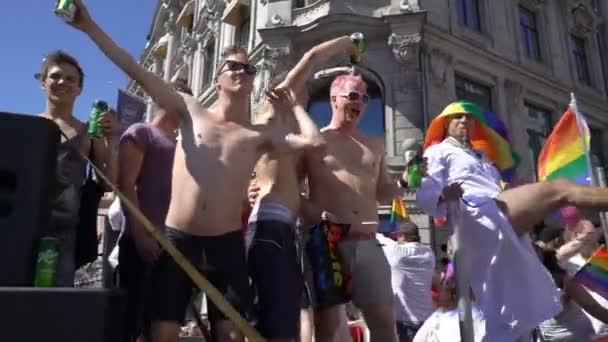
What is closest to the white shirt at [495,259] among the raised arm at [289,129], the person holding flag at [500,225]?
→ the person holding flag at [500,225]

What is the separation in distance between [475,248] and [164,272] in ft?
7.28

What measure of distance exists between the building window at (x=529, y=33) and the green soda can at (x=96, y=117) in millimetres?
16679

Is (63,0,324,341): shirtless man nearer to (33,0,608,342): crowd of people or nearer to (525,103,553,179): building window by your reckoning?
(33,0,608,342): crowd of people

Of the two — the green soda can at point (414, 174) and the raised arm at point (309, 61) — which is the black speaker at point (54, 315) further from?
the green soda can at point (414, 174)

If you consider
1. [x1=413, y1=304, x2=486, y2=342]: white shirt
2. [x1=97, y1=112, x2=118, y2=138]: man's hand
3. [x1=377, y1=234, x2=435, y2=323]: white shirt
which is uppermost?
[x1=97, y1=112, x2=118, y2=138]: man's hand

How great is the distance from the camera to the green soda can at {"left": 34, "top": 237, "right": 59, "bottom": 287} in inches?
75.9

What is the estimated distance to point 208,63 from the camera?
66.0ft

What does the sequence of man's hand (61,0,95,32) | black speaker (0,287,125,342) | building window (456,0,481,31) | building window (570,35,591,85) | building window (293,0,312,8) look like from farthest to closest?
building window (570,35,591,85), building window (456,0,481,31), building window (293,0,312,8), man's hand (61,0,95,32), black speaker (0,287,125,342)

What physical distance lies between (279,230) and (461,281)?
1.34 meters

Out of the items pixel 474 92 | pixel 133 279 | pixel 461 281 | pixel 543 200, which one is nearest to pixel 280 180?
pixel 133 279

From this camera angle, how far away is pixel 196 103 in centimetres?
307

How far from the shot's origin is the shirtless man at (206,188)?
2.59 m

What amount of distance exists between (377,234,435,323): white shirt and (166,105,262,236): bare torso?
10.1 ft

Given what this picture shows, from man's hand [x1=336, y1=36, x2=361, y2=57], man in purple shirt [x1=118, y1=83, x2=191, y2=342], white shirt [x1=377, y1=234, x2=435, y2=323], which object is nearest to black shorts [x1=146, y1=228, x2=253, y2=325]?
man in purple shirt [x1=118, y1=83, x2=191, y2=342]
